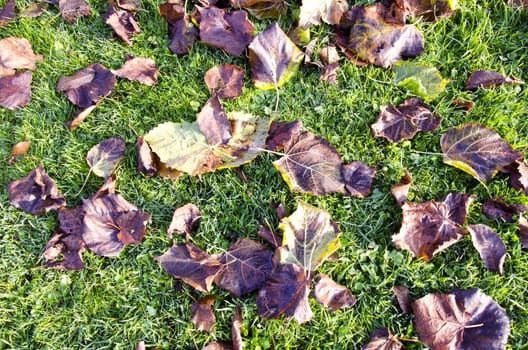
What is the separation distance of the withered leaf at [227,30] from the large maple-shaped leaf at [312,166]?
70 centimetres

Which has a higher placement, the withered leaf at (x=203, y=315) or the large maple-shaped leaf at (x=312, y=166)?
the large maple-shaped leaf at (x=312, y=166)

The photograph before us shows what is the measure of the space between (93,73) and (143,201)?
0.86 m

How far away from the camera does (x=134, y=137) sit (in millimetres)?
2430

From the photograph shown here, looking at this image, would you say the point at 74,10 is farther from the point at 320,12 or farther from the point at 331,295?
the point at 331,295

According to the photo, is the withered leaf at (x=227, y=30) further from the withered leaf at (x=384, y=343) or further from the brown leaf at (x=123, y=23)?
the withered leaf at (x=384, y=343)

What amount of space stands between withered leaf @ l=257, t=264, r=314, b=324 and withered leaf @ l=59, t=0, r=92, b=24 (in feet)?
6.53

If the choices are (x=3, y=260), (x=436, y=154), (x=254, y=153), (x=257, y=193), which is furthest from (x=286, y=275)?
(x=3, y=260)

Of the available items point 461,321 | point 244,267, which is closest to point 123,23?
point 244,267

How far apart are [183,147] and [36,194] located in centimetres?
80

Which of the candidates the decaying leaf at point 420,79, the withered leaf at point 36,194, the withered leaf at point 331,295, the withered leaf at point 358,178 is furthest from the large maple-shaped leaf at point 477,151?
the withered leaf at point 36,194

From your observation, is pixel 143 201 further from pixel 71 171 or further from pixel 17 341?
pixel 17 341

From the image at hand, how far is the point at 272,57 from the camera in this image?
2451mm

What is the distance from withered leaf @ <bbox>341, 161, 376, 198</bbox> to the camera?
2.18m

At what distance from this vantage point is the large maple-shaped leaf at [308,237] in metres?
1.98
